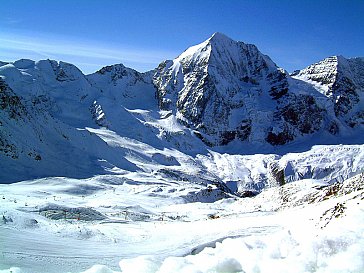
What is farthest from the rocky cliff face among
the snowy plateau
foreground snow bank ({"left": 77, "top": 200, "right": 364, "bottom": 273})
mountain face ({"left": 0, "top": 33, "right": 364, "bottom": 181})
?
foreground snow bank ({"left": 77, "top": 200, "right": 364, "bottom": 273})

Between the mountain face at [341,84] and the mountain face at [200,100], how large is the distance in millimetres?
383

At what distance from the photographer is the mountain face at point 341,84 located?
147625 millimetres

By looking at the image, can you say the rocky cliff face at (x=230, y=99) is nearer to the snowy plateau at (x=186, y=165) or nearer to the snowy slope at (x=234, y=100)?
the snowy slope at (x=234, y=100)

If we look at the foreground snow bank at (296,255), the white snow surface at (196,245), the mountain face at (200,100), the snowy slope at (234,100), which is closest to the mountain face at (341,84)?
the mountain face at (200,100)

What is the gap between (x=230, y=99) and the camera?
145125 mm

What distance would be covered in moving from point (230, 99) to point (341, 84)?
46.8m

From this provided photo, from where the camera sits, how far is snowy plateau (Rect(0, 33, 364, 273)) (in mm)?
11094

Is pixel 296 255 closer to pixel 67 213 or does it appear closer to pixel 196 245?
pixel 196 245

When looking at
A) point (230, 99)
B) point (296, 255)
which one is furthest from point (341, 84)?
point (296, 255)

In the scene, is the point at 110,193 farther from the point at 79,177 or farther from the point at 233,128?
the point at 233,128

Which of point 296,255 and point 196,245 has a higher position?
point 296,255

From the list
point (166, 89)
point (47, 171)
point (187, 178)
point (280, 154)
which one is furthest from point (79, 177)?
point (166, 89)

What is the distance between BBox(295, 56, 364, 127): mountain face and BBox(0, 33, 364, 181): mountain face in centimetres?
38

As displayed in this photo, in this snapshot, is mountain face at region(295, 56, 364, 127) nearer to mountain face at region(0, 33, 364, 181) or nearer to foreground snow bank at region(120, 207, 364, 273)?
mountain face at region(0, 33, 364, 181)
